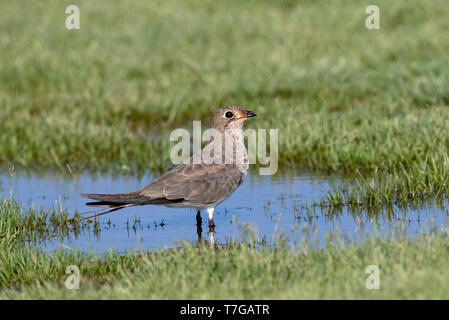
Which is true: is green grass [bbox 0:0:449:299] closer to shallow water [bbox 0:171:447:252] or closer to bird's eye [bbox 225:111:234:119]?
shallow water [bbox 0:171:447:252]

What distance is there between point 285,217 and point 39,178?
431 cm

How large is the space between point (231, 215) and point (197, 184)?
0.93m

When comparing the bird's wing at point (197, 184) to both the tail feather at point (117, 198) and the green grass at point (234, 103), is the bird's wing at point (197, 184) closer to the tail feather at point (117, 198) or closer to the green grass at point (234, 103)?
the tail feather at point (117, 198)

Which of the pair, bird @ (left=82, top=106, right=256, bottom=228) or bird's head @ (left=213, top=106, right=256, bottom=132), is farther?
bird's head @ (left=213, top=106, right=256, bottom=132)

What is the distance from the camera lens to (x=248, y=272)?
651cm

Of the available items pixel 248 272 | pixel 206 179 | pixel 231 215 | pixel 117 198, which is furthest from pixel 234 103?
pixel 248 272

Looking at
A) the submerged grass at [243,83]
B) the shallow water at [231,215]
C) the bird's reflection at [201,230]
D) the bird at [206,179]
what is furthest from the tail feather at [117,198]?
the submerged grass at [243,83]

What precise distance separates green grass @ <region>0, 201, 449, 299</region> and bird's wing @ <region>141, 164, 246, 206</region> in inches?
46.1

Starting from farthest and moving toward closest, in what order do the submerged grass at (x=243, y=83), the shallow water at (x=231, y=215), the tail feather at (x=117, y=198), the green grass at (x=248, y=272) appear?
the submerged grass at (x=243, y=83) → the shallow water at (x=231, y=215) → the tail feather at (x=117, y=198) → the green grass at (x=248, y=272)

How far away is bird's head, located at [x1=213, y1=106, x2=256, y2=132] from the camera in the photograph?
9.37m

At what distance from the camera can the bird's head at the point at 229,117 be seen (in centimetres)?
937

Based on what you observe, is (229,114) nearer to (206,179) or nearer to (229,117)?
(229,117)

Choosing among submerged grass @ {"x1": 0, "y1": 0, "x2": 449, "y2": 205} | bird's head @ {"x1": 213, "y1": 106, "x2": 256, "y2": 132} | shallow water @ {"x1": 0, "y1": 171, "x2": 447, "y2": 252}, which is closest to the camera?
shallow water @ {"x1": 0, "y1": 171, "x2": 447, "y2": 252}

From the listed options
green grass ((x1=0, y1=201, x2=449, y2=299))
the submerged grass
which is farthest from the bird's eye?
→ green grass ((x1=0, y1=201, x2=449, y2=299))
